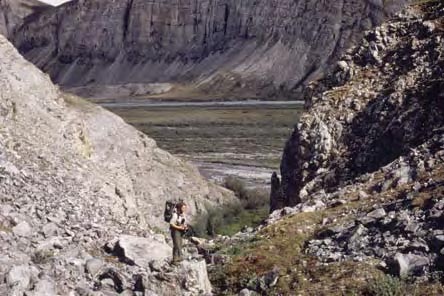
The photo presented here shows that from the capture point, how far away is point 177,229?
1367 centimetres

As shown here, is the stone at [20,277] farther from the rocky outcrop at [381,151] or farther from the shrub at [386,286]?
the shrub at [386,286]

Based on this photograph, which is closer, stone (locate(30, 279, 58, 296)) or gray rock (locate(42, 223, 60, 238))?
stone (locate(30, 279, 58, 296))

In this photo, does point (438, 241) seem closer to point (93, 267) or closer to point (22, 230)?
point (93, 267)

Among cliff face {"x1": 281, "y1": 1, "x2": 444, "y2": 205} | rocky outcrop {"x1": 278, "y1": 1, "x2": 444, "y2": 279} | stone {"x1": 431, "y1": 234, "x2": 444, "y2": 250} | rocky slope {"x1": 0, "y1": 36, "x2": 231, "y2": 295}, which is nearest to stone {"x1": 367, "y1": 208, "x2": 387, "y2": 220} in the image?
rocky outcrop {"x1": 278, "y1": 1, "x2": 444, "y2": 279}

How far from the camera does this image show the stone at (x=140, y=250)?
1348 centimetres

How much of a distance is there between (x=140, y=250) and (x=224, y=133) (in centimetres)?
7256

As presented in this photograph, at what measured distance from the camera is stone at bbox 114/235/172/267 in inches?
531

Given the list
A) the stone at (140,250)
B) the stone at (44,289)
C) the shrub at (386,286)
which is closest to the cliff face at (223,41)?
the stone at (140,250)

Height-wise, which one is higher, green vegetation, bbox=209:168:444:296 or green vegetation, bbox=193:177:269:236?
green vegetation, bbox=209:168:444:296

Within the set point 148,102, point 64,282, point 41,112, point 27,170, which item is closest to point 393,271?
point 64,282

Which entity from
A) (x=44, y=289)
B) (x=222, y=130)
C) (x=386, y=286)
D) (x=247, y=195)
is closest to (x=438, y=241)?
(x=386, y=286)

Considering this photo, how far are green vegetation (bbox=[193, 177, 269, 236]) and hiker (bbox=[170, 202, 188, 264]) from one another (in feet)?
81.2

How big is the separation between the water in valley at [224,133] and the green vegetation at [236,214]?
3344 millimetres

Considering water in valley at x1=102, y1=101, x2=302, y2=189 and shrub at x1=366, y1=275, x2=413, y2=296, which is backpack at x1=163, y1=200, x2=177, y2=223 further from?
water in valley at x1=102, y1=101, x2=302, y2=189
